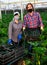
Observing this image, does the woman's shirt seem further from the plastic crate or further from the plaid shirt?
→ the plastic crate

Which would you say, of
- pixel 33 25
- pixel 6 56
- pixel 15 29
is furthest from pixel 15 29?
pixel 6 56

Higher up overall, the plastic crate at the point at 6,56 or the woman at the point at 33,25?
the woman at the point at 33,25

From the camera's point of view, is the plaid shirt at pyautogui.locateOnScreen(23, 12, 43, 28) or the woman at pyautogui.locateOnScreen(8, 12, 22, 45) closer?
the plaid shirt at pyautogui.locateOnScreen(23, 12, 43, 28)

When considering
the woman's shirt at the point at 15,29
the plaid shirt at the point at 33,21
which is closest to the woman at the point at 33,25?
the plaid shirt at the point at 33,21

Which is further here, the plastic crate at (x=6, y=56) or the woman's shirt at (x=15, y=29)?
the woman's shirt at (x=15, y=29)

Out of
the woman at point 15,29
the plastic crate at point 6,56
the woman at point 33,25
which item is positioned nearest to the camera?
the plastic crate at point 6,56

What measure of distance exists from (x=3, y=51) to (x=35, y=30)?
1809 mm

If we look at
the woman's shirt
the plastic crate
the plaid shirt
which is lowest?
the plastic crate

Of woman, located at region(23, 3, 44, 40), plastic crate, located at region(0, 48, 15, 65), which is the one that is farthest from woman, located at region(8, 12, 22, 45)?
plastic crate, located at region(0, 48, 15, 65)

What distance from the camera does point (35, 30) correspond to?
17.0 feet

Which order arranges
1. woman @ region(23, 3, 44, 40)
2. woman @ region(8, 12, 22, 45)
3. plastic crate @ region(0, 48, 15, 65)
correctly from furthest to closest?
woman @ region(8, 12, 22, 45)
woman @ region(23, 3, 44, 40)
plastic crate @ region(0, 48, 15, 65)

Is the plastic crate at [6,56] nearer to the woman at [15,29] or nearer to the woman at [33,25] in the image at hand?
the woman at [33,25]

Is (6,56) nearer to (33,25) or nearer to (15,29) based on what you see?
(33,25)

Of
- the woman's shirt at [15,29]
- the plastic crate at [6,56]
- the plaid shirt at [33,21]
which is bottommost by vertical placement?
the plastic crate at [6,56]
